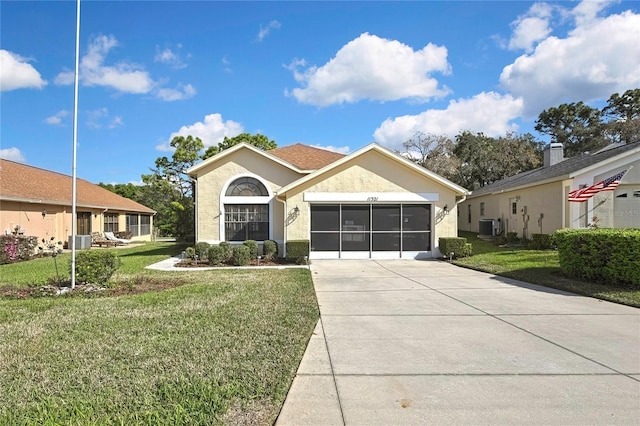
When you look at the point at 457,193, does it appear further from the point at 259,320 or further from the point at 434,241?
the point at 259,320

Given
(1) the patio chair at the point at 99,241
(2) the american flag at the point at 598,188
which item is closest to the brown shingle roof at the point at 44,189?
(1) the patio chair at the point at 99,241

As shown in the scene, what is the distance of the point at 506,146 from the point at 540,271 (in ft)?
92.8

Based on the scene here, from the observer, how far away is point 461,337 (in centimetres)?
556

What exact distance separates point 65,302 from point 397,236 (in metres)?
12.3

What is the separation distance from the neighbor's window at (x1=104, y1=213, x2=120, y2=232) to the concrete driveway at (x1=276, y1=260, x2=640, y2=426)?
24297 mm

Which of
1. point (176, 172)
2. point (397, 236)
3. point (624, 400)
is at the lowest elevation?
point (624, 400)

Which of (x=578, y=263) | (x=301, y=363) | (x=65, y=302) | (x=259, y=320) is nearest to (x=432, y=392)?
(x=301, y=363)

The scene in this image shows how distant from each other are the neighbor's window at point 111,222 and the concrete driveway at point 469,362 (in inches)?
957

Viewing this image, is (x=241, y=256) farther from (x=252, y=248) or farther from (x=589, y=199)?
(x=589, y=199)

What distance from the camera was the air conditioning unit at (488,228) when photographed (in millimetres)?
24284

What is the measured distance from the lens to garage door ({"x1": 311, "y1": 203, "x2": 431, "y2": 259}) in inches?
651

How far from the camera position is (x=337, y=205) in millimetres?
16578

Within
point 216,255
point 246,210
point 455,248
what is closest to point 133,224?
point 246,210

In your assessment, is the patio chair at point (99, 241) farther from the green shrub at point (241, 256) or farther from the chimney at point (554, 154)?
the chimney at point (554, 154)
